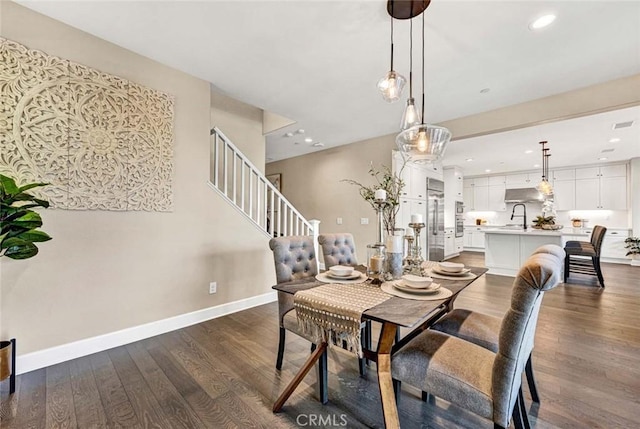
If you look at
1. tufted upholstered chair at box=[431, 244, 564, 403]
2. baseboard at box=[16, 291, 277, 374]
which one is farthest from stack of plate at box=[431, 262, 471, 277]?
baseboard at box=[16, 291, 277, 374]

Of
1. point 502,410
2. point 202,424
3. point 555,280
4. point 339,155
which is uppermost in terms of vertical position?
point 339,155

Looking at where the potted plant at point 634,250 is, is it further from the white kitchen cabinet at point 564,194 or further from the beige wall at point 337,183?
the beige wall at point 337,183

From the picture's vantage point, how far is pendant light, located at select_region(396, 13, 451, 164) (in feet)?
7.09

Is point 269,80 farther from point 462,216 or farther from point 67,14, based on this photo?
point 462,216

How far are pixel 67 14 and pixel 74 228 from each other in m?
1.68

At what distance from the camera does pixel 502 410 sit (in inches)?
42.3

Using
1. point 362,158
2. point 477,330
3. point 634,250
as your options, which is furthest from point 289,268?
point 634,250

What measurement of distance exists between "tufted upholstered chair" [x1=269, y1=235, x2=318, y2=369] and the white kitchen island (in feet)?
15.2

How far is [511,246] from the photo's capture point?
5.24 m

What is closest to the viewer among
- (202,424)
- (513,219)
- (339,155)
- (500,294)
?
(202,424)

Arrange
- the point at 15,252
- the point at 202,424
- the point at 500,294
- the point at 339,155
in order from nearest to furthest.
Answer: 1. the point at 202,424
2. the point at 15,252
3. the point at 500,294
4. the point at 339,155

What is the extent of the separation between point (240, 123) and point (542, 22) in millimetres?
3619

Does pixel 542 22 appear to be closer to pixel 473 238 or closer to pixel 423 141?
pixel 423 141

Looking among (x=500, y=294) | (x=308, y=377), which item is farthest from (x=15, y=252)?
(x=500, y=294)
